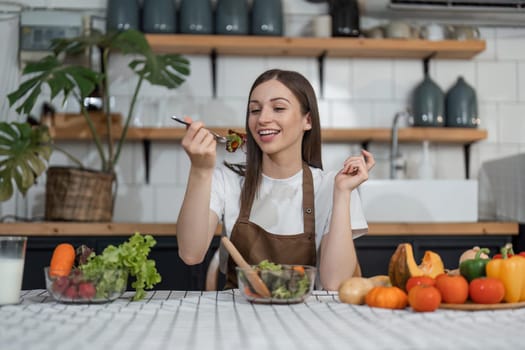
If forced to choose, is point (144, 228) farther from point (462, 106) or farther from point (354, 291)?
point (354, 291)

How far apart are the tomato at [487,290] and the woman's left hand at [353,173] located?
55cm

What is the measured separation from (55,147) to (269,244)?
170 centimetres

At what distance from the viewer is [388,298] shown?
1.42 meters

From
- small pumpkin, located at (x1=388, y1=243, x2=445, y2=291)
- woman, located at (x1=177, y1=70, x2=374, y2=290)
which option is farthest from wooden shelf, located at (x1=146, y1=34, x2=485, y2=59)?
small pumpkin, located at (x1=388, y1=243, x2=445, y2=291)

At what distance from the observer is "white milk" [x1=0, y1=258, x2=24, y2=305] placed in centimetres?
147

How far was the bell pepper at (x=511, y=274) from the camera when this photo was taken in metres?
1.44

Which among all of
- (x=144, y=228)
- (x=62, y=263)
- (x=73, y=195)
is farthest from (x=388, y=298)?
(x=73, y=195)

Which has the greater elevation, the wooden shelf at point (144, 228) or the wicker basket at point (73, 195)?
the wicker basket at point (73, 195)

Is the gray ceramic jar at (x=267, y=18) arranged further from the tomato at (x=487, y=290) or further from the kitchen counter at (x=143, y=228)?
the tomato at (x=487, y=290)

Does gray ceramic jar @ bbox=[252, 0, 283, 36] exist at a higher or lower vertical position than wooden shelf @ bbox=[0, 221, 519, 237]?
higher

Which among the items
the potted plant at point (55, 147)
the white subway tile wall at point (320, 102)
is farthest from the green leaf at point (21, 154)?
the white subway tile wall at point (320, 102)

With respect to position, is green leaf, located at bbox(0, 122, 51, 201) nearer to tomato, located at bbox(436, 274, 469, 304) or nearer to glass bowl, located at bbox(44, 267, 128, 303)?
glass bowl, located at bbox(44, 267, 128, 303)

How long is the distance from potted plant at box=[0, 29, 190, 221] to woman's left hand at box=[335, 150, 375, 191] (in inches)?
67.3

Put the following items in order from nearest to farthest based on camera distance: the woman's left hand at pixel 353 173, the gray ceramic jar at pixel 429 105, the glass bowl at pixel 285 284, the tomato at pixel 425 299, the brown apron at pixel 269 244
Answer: the tomato at pixel 425 299
the glass bowl at pixel 285 284
the woman's left hand at pixel 353 173
the brown apron at pixel 269 244
the gray ceramic jar at pixel 429 105
